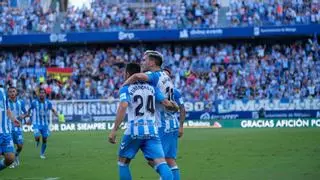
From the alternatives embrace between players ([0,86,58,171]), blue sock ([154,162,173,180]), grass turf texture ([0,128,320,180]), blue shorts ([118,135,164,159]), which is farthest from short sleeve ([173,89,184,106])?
embrace between players ([0,86,58,171])

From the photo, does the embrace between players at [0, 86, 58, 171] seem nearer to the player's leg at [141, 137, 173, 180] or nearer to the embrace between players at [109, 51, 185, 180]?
the embrace between players at [109, 51, 185, 180]

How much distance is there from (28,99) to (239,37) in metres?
15.3

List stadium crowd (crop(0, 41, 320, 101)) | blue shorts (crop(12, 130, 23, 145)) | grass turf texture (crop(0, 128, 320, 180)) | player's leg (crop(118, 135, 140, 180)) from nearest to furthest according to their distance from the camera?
player's leg (crop(118, 135, 140, 180)), grass turf texture (crop(0, 128, 320, 180)), blue shorts (crop(12, 130, 23, 145)), stadium crowd (crop(0, 41, 320, 101))

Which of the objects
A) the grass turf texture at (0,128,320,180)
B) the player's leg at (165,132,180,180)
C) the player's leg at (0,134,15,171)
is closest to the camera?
the player's leg at (165,132,180,180)

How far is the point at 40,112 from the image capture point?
23.6 metres

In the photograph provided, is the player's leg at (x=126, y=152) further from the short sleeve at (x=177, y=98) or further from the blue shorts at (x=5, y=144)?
the blue shorts at (x=5, y=144)

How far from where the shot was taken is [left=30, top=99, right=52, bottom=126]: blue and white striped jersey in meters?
23.5

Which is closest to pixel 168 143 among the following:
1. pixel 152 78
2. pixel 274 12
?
pixel 152 78

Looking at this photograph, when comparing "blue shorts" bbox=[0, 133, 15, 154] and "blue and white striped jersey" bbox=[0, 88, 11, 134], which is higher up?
"blue and white striped jersey" bbox=[0, 88, 11, 134]

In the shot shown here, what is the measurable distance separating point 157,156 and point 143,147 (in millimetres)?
328

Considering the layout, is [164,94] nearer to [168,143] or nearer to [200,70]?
[168,143]

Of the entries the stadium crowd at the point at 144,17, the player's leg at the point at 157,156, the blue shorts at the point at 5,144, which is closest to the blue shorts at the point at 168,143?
the player's leg at the point at 157,156

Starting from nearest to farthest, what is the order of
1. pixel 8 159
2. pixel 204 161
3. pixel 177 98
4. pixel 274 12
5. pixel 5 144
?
pixel 177 98 → pixel 8 159 → pixel 5 144 → pixel 204 161 → pixel 274 12

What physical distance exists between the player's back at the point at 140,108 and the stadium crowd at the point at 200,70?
117 ft
